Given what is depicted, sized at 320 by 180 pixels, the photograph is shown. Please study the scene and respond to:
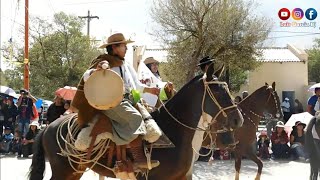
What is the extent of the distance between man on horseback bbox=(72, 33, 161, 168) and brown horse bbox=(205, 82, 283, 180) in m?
4.94

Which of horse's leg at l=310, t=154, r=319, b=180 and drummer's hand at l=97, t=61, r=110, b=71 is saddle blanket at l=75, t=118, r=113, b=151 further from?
horse's leg at l=310, t=154, r=319, b=180

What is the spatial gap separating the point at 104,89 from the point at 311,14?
1889cm

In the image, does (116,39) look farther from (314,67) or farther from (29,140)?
(314,67)

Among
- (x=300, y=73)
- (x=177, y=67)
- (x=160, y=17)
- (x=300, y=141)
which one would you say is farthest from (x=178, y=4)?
(x=300, y=73)

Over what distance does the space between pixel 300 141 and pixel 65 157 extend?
35.0 feet

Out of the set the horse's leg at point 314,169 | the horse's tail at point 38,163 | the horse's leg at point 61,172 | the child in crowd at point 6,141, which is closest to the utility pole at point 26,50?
the child in crowd at point 6,141

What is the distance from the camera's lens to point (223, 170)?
11789mm

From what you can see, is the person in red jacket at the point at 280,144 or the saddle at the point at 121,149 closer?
the saddle at the point at 121,149

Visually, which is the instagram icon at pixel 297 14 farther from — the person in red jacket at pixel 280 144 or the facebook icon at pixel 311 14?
the person in red jacket at pixel 280 144

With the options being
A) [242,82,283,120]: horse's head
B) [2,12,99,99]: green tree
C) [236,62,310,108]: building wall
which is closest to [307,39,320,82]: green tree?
[236,62,310,108]: building wall

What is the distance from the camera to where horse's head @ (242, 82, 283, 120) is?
1044cm

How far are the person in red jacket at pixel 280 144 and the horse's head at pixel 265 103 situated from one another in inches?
141

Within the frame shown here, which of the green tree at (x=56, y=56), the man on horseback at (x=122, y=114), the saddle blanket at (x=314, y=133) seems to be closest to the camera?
the man on horseback at (x=122, y=114)

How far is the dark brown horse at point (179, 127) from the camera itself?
17.0 ft
